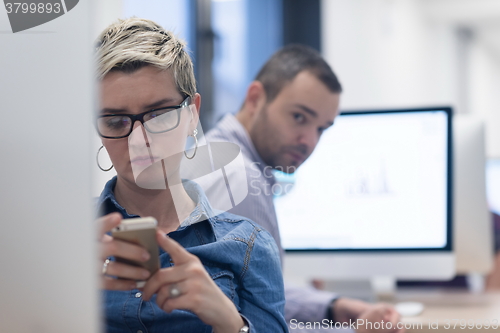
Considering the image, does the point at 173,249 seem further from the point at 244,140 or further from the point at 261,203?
the point at 244,140

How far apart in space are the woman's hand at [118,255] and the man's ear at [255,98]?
607 mm

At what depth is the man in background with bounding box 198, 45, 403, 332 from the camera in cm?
80

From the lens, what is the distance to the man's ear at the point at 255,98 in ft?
3.11

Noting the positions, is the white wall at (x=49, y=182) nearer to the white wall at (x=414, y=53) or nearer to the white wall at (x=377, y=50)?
the white wall at (x=414, y=53)

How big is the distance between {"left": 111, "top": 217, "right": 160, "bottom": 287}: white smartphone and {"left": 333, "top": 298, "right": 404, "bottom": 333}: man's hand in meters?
0.60

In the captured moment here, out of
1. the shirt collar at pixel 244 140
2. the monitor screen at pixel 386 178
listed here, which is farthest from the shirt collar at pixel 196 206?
the monitor screen at pixel 386 178

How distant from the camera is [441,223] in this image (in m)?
1.07

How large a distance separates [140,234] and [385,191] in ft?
2.65

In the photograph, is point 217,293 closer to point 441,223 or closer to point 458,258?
point 441,223

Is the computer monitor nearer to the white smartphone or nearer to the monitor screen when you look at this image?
the monitor screen

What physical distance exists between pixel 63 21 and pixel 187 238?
0.72 ft

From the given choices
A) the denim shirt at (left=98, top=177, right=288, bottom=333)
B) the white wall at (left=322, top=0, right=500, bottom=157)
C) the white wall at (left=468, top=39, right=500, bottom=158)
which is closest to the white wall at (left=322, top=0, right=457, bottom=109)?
the white wall at (left=322, top=0, right=500, bottom=157)

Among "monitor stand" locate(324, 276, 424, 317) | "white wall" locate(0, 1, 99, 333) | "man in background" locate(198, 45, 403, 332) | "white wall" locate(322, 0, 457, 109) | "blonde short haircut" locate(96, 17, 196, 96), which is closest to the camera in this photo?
"white wall" locate(0, 1, 99, 333)

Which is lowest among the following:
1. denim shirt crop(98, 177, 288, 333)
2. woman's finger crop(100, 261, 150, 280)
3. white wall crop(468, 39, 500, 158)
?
white wall crop(468, 39, 500, 158)
